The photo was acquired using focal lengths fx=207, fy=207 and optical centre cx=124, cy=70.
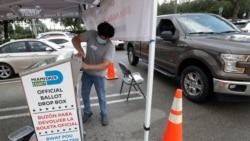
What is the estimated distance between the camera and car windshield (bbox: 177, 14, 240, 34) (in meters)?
4.61

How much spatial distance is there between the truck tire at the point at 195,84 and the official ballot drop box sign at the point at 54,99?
2616 millimetres

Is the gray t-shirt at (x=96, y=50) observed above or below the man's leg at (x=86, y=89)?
above

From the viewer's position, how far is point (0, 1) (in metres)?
3.09

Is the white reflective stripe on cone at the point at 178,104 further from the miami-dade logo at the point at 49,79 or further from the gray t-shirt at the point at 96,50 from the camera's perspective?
the miami-dade logo at the point at 49,79

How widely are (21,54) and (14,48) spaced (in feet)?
1.18

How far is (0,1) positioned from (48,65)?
6.24 ft

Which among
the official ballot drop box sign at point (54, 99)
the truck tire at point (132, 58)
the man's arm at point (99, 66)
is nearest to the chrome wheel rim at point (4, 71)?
the truck tire at point (132, 58)

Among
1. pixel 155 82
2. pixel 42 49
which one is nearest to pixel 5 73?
pixel 42 49

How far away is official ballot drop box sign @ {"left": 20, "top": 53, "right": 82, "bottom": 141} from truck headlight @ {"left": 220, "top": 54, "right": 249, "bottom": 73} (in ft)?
8.22

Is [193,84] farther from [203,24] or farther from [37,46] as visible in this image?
[37,46]

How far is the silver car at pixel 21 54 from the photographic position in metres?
6.91

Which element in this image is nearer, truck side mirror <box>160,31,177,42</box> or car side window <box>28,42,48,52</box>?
truck side mirror <box>160,31,177,42</box>

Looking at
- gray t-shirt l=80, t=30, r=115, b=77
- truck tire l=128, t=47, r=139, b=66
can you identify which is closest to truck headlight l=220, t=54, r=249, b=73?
gray t-shirt l=80, t=30, r=115, b=77

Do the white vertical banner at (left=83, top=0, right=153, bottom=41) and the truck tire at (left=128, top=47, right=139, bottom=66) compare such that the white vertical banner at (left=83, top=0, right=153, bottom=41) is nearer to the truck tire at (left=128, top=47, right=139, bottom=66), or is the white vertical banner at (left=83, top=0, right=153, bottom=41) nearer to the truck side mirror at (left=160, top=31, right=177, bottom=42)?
the truck side mirror at (left=160, top=31, right=177, bottom=42)
